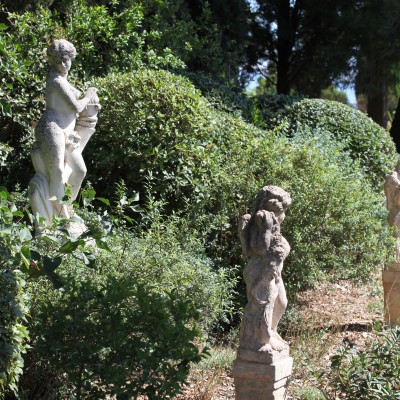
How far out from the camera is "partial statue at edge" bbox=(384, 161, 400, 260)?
27.4 ft

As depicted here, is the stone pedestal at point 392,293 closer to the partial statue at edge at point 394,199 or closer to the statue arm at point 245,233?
the partial statue at edge at point 394,199

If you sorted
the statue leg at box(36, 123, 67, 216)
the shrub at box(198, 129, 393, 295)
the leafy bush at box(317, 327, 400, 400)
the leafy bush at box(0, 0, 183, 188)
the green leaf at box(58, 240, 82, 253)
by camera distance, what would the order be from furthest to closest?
the leafy bush at box(0, 0, 183, 188) < the shrub at box(198, 129, 393, 295) < the statue leg at box(36, 123, 67, 216) < the leafy bush at box(317, 327, 400, 400) < the green leaf at box(58, 240, 82, 253)

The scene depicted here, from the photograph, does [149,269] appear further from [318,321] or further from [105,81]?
[105,81]

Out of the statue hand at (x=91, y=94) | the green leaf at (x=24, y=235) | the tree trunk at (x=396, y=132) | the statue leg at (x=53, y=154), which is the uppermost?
the tree trunk at (x=396, y=132)

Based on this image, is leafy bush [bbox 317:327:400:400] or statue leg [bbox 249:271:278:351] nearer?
leafy bush [bbox 317:327:400:400]

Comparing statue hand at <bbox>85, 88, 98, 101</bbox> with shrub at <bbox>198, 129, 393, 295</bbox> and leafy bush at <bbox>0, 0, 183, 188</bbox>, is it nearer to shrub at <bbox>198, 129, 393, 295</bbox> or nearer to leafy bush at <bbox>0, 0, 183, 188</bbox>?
shrub at <bbox>198, 129, 393, 295</bbox>

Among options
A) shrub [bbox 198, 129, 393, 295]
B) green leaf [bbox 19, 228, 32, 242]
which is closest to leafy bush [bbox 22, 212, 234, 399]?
green leaf [bbox 19, 228, 32, 242]

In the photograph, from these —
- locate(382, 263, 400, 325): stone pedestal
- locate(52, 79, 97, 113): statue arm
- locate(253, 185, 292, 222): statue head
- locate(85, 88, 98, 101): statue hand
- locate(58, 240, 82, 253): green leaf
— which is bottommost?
locate(58, 240, 82, 253): green leaf

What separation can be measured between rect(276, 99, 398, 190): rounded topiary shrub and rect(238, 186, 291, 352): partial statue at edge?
8050 millimetres

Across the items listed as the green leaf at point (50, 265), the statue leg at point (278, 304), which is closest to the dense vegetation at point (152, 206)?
the green leaf at point (50, 265)

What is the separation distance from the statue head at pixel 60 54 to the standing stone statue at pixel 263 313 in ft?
9.83

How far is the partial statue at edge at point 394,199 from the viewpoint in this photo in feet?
27.4

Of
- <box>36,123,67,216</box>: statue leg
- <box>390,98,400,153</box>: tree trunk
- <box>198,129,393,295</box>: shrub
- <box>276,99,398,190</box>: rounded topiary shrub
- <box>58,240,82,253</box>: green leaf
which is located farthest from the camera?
<box>390,98,400,153</box>: tree trunk

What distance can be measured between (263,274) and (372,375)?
1.01m
